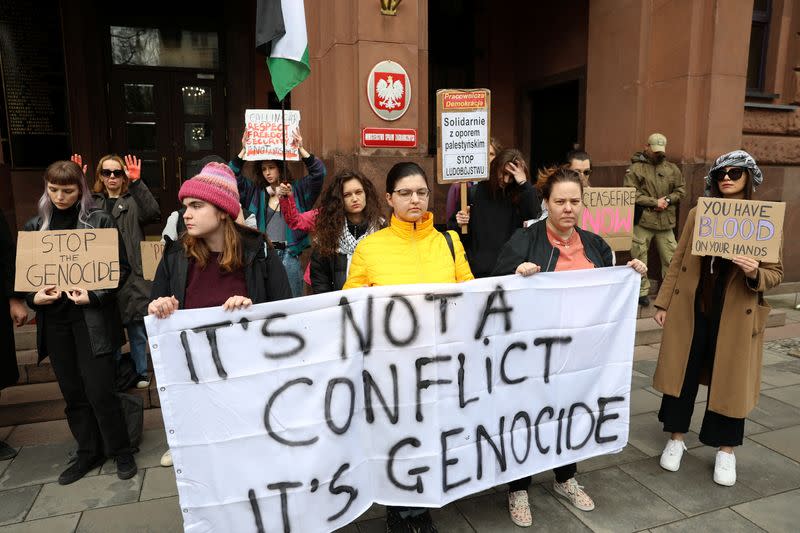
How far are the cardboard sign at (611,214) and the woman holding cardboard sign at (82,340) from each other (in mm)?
4388

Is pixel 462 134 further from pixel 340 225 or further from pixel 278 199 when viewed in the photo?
pixel 278 199

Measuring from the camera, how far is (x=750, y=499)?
319 cm

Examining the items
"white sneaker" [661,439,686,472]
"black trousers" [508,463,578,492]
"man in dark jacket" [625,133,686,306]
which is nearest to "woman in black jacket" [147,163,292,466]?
"black trousers" [508,463,578,492]

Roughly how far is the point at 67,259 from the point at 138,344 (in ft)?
4.86

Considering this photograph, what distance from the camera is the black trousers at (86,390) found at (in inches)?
134

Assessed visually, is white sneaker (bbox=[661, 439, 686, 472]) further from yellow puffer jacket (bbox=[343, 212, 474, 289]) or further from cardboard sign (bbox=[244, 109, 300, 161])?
cardboard sign (bbox=[244, 109, 300, 161])

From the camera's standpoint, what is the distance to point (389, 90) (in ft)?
19.0

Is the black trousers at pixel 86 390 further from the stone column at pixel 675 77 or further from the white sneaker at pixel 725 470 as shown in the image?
the stone column at pixel 675 77

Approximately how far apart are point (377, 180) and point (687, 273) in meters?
3.25

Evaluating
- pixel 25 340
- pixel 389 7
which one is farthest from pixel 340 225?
pixel 25 340

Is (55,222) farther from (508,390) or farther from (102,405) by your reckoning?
(508,390)

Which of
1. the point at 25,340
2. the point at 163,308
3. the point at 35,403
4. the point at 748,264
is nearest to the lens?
the point at 163,308

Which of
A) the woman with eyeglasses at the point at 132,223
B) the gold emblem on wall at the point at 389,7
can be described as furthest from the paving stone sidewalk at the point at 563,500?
the gold emblem on wall at the point at 389,7

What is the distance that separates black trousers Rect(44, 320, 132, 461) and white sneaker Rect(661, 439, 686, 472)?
11.2 feet
